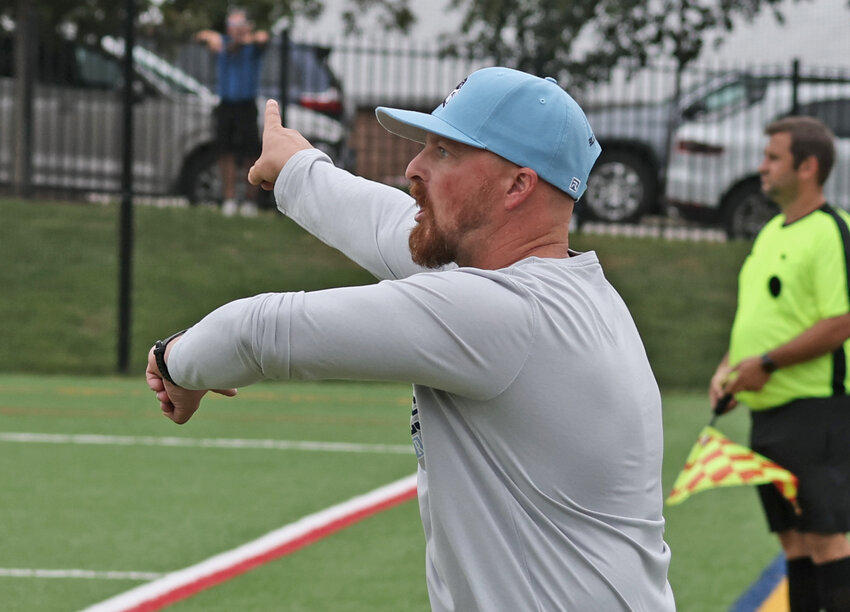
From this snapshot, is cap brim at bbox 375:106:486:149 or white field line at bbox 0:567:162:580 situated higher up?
cap brim at bbox 375:106:486:149

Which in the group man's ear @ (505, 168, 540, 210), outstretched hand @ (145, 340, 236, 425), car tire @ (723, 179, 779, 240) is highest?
man's ear @ (505, 168, 540, 210)

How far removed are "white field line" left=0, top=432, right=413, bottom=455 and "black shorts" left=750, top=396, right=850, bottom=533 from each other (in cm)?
399

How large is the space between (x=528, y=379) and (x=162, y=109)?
13954 millimetres

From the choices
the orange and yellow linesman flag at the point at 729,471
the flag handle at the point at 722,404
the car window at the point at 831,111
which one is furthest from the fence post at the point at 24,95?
the orange and yellow linesman flag at the point at 729,471

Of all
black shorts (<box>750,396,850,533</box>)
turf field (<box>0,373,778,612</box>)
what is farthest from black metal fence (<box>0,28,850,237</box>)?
black shorts (<box>750,396,850,533</box>)

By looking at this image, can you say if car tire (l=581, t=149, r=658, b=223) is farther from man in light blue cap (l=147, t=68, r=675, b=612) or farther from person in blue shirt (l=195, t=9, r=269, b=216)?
man in light blue cap (l=147, t=68, r=675, b=612)

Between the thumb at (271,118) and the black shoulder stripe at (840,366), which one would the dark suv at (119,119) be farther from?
the thumb at (271,118)

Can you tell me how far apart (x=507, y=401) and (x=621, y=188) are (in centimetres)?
1417

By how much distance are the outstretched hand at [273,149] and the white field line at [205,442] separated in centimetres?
626

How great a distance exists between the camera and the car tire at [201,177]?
16.2 meters

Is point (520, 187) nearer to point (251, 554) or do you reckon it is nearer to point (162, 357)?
point (162, 357)

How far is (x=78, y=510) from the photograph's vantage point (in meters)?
7.42

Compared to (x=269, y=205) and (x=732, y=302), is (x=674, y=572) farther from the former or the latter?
(x=269, y=205)

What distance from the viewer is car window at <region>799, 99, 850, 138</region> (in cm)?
1520
